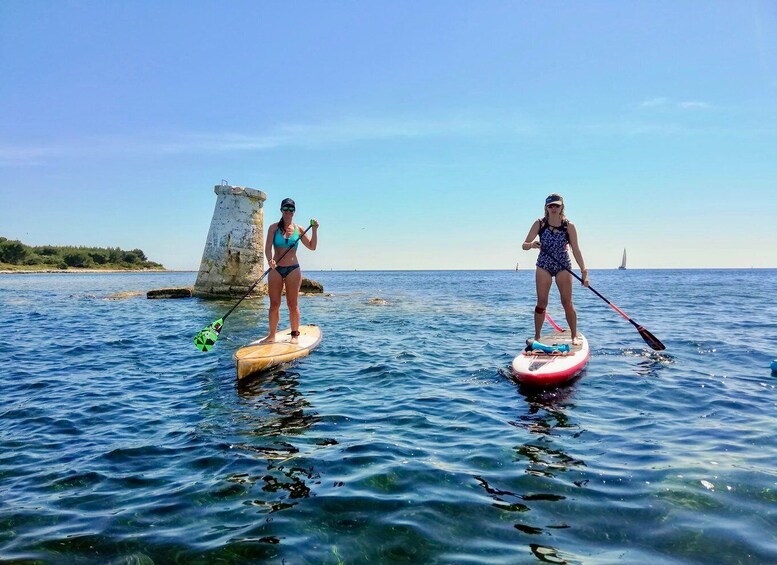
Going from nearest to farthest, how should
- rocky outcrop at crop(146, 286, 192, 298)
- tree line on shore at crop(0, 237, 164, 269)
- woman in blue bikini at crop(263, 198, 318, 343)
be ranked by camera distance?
woman in blue bikini at crop(263, 198, 318, 343), rocky outcrop at crop(146, 286, 192, 298), tree line on shore at crop(0, 237, 164, 269)

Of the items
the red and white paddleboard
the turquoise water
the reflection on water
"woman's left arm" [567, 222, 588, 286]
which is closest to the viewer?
the turquoise water

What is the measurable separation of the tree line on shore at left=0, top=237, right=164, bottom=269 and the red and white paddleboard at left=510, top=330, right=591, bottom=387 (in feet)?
293

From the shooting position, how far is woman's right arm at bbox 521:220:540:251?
30.5ft

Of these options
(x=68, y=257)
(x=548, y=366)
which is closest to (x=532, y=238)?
(x=548, y=366)

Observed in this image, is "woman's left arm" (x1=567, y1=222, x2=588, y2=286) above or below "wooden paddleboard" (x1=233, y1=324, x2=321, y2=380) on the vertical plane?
above

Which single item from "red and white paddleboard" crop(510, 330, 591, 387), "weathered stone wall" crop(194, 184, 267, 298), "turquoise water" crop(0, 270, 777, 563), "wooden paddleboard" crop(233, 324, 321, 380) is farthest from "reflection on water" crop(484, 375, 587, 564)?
"weathered stone wall" crop(194, 184, 267, 298)

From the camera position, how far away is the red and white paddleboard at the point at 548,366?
7.63 meters

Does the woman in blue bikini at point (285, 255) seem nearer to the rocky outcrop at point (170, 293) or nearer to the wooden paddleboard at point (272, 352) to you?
the wooden paddleboard at point (272, 352)

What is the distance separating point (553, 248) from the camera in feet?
30.3

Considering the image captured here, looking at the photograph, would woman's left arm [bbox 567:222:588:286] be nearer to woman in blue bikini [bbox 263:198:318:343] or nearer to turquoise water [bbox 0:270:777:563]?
turquoise water [bbox 0:270:777:563]

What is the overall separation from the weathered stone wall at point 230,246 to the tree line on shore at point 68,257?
225ft

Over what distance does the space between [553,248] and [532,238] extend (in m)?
0.42

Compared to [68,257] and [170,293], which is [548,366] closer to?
[170,293]

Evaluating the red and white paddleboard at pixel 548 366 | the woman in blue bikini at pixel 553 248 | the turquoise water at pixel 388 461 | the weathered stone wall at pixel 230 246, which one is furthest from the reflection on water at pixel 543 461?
the weathered stone wall at pixel 230 246
